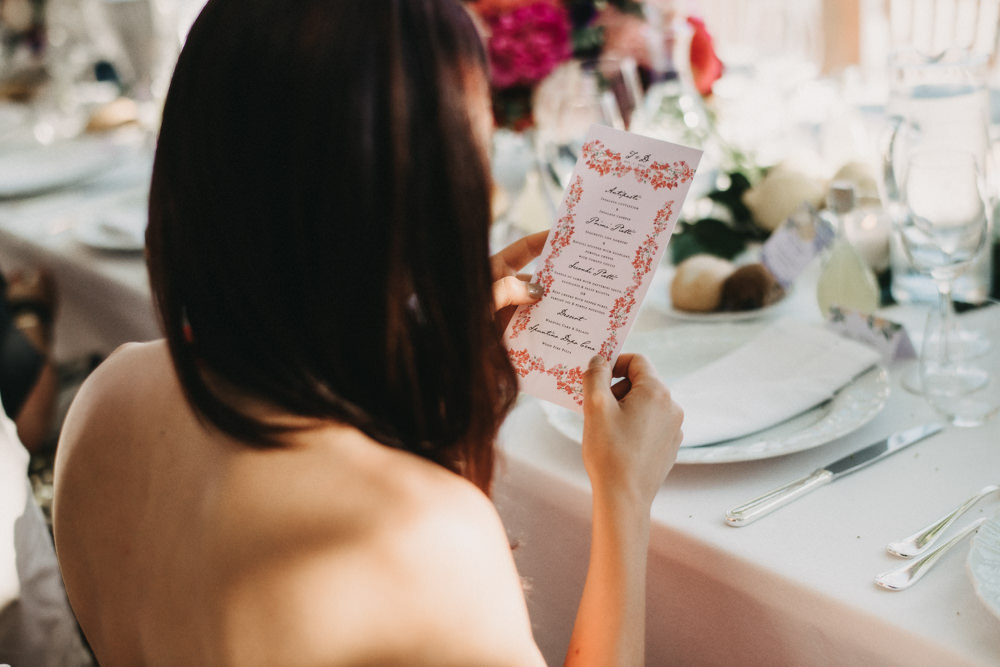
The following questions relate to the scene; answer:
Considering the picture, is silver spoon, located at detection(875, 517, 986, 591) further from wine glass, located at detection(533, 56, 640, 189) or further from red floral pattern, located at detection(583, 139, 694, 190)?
wine glass, located at detection(533, 56, 640, 189)

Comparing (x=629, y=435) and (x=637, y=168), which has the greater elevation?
(x=637, y=168)

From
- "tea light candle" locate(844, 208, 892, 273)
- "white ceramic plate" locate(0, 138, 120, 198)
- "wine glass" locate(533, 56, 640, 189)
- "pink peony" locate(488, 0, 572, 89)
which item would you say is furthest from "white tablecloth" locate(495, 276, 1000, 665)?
"white ceramic plate" locate(0, 138, 120, 198)

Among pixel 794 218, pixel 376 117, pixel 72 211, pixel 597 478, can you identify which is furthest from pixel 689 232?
pixel 72 211

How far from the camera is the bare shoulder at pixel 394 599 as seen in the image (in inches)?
21.2

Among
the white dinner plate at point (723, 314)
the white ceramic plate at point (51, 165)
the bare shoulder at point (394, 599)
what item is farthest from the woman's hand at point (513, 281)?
the white ceramic plate at point (51, 165)

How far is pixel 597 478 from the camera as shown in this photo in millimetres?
702

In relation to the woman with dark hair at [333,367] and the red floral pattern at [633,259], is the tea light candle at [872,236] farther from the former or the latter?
the woman with dark hair at [333,367]

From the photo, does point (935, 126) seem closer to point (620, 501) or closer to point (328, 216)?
point (620, 501)

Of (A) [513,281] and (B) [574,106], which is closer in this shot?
(A) [513,281]

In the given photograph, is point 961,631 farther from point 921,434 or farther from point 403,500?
point 403,500

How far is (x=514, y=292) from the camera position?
30.3 inches

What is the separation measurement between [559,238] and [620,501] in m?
0.24

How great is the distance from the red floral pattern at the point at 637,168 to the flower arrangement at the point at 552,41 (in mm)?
819

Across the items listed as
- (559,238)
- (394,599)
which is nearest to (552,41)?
(559,238)
